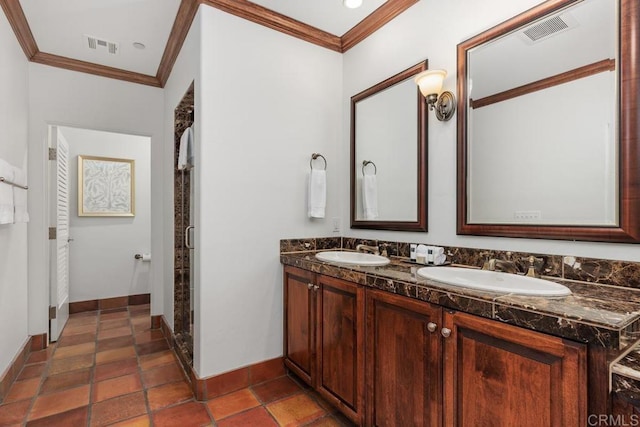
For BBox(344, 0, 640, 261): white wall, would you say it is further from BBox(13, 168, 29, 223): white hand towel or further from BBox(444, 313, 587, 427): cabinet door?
BBox(13, 168, 29, 223): white hand towel

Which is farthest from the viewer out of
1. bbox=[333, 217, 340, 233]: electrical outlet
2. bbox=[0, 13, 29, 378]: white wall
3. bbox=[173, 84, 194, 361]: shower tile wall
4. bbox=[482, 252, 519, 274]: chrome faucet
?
bbox=[173, 84, 194, 361]: shower tile wall

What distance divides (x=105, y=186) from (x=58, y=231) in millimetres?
1104

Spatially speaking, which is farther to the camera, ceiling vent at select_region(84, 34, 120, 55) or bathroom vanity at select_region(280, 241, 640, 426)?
ceiling vent at select_region(84, 34, 120, 55)

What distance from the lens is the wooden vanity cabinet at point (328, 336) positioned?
1.69 metres

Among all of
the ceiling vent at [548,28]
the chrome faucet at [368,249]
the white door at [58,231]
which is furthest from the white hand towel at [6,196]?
the ceiling vent at [548,28]

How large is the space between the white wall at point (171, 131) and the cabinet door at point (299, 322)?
1.30m

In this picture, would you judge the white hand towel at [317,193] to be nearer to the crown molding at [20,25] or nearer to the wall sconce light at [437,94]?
the wall sconce light at [437,94]

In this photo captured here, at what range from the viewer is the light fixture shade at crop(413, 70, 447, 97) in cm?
183

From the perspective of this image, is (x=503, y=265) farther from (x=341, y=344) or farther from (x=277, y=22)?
(x=277, y=22)

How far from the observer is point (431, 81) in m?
1.85

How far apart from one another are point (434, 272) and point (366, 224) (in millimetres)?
948

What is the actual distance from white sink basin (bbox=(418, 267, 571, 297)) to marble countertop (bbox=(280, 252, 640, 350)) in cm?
3

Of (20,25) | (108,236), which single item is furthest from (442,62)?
(108,236)

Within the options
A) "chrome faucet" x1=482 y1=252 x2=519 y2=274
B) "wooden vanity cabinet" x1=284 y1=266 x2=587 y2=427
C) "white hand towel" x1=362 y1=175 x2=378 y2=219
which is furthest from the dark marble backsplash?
"wooden vanity cabinet" x1=284 y1=266 x2=587 y2=427
